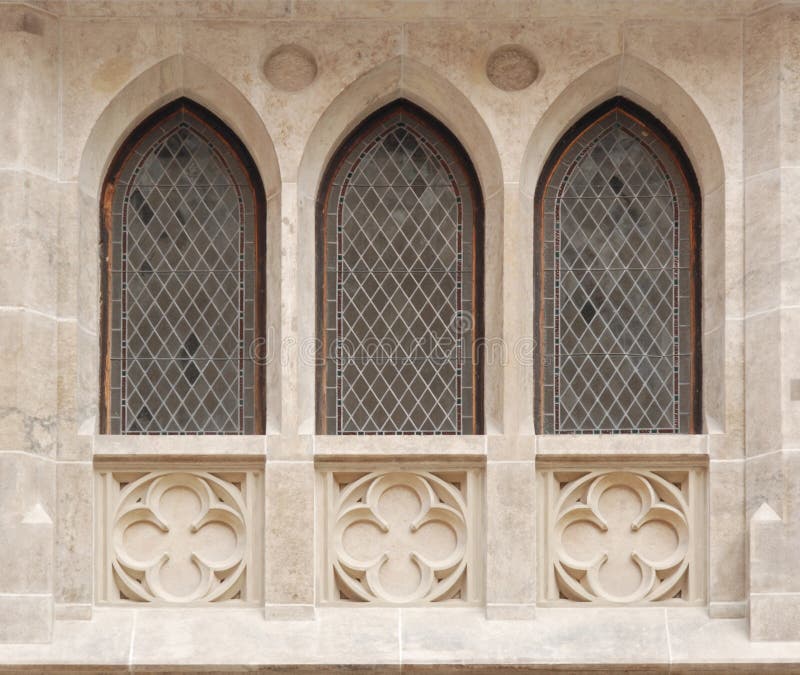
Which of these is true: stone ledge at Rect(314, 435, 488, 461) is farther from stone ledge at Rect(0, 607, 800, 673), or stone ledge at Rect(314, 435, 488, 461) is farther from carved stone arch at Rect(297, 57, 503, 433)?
stone ledge at Rect(0, 607, 800, 673)

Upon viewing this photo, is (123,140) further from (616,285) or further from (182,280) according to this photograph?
(616,285)

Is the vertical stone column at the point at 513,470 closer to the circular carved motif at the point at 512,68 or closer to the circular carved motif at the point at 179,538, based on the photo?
the circular carved motif at the point at 512,68

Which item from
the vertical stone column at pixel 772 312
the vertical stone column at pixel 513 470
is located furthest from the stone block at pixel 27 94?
the vertical stone column at pixel 772 312

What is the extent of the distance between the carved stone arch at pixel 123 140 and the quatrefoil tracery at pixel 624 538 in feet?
5.33

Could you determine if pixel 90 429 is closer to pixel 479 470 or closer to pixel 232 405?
pixel 232 405

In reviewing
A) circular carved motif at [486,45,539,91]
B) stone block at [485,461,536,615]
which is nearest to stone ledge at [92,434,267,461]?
stone block at [485,461,536,615]

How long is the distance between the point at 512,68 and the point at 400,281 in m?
1.27

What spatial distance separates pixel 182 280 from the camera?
1192 centimetres

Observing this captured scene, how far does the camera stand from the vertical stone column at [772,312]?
11242 millimetres

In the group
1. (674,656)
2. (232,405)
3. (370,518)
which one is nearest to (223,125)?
(232,405)

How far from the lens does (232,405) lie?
38.8 ft

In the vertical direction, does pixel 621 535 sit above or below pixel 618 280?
below

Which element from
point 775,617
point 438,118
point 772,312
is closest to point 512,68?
point 438,118

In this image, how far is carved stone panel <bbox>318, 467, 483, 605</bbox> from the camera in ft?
38.0
